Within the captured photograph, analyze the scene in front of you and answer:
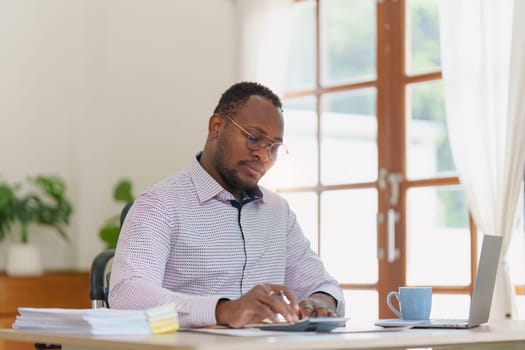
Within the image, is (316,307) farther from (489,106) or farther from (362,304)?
(362,304)

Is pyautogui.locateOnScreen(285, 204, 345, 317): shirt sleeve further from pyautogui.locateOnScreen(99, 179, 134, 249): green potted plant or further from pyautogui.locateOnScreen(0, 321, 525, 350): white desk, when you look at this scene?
pyautogui.locateOnScreen(99, 179, 134, 249): green potted plant

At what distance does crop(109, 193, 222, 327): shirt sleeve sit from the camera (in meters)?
2.13

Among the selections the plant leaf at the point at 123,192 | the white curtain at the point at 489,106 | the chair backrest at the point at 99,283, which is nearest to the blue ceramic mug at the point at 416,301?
the chair backrest at the point at 99,283

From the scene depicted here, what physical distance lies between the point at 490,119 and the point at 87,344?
8.22 feet

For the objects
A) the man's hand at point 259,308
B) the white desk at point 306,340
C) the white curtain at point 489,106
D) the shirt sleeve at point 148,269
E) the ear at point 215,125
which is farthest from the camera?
the white curtain at point 489,106

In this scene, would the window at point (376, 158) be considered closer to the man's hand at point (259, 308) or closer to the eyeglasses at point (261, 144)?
the eyeglasses at point (261, 144)

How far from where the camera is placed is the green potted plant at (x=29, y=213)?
4801 mm

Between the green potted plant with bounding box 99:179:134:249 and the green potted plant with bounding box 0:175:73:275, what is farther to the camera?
the green potted plant with bounding box 99:179:134:249

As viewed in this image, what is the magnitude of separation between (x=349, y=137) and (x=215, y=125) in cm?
Result: 200

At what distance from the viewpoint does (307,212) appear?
4.81 meters

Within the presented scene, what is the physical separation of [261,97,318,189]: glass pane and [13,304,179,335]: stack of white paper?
9.51 ft

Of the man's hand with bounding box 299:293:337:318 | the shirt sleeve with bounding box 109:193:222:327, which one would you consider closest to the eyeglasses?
the shirt sleeve with bounding box 109:193:222:327

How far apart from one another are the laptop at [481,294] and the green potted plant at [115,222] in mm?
2816

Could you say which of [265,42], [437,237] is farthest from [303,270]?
[265,42]
